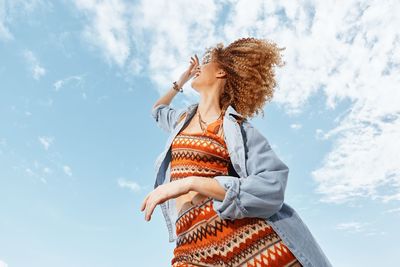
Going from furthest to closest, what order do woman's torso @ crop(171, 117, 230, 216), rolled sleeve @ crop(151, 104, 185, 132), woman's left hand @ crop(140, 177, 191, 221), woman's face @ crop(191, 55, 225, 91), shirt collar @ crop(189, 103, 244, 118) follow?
rolled sleeve @ crop(151, 104, 185, 132), woman's face @ crop(191, 55, 225, 91), shirt collar @ crop(189, 103, 244, 118), woman's torso @ crop(171, 117, 230, 216), woman's left hand @ crop(140, 177, 191, 221)

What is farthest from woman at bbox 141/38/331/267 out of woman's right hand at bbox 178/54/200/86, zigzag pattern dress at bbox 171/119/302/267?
woman's right hand at bbox 178/54/200/86

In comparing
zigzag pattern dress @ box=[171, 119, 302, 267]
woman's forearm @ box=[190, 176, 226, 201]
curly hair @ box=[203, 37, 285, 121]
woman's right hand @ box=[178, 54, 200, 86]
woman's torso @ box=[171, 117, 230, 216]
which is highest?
woman's right hand @ box=[178, 54, 200, 86]

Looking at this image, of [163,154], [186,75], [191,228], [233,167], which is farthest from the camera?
[186,75]

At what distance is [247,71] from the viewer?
385 cm

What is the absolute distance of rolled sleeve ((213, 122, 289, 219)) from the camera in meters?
2.67

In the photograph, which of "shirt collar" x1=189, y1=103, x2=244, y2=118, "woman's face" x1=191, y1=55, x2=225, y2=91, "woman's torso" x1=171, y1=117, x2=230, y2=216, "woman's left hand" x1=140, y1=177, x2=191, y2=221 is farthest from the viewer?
"woman's face" x1=191, y1=55, x2=225, y2=91

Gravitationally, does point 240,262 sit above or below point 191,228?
below

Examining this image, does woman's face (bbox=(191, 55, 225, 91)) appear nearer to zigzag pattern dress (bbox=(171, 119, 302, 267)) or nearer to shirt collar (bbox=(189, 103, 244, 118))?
shirt collar (bbox=(189, 103, 244, 118))

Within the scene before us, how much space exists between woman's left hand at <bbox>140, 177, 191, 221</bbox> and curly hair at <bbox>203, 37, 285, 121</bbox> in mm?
1272

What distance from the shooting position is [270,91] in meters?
4.04

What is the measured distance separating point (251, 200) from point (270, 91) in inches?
63.5

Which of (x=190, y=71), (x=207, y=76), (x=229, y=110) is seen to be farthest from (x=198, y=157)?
(x=190, y=71)

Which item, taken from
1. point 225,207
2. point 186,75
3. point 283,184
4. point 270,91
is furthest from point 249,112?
point 225,207

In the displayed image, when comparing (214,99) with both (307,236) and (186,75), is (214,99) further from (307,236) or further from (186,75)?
(307,236)
